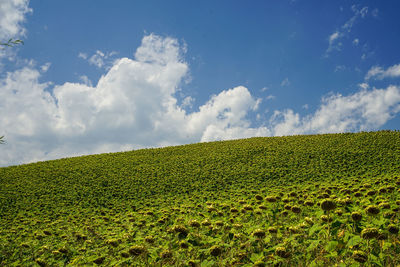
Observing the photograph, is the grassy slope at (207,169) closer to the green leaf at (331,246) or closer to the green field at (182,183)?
the green field at (182,183)

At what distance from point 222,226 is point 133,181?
59.8ft

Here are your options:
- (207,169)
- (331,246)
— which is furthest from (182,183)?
(331,246)

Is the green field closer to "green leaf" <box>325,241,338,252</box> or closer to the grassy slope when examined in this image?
the grassy slope

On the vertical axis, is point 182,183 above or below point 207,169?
below

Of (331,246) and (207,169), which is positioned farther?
(207,169)

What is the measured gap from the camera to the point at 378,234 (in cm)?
281

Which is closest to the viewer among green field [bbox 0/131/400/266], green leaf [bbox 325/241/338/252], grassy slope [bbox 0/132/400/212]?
green leaf [bbox 325/241/338/252]

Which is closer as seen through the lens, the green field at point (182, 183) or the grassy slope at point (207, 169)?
the green field at point (182, 183)

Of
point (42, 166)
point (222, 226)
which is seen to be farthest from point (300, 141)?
point (42, 166)

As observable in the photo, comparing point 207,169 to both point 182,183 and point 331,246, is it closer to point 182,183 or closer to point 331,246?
point 182,183

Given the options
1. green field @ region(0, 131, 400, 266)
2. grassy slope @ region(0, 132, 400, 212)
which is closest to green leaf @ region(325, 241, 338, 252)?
green field @ region(0, 131, 400, 266)

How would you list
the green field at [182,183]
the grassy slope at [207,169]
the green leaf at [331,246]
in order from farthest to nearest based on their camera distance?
the grassy slope at [207,169], the green field at [182,183], the green leaf at [331,246]

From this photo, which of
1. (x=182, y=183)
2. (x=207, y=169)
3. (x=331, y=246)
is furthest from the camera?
(x=207, y=169)

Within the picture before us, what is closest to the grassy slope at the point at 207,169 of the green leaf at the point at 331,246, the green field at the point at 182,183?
the green field at the point at 182,183
